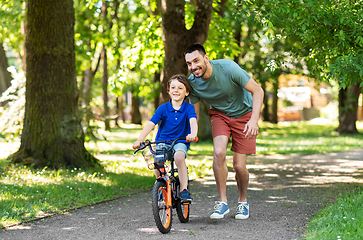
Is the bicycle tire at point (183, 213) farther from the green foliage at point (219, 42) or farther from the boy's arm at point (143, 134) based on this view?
the green foliage at point (219, 42)

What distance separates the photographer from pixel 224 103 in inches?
199

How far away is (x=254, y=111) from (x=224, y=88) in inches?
18.6

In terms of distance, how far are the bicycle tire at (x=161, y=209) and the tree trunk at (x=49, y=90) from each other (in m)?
4.46

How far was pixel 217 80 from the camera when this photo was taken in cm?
485

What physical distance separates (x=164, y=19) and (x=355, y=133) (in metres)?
16.2

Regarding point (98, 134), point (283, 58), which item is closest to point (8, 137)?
point (98, 134)

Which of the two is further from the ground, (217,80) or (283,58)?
(283,58)

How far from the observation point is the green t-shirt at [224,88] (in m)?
4.85

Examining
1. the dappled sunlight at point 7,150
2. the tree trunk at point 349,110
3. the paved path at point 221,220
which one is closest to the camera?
the paved path at point 221,220

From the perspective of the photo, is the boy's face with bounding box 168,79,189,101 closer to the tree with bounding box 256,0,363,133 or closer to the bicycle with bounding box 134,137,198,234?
the bicycle with bounding box 134,137,198,234

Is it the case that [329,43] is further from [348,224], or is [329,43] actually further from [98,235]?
[98,235]

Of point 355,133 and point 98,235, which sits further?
point 355,133

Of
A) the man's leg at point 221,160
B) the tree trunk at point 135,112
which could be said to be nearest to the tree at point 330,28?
the man's leg at point 221,160

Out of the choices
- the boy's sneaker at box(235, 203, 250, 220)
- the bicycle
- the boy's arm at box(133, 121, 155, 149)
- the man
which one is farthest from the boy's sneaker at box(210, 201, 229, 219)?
the boy's arm at box(133, 121, 155, 149)
